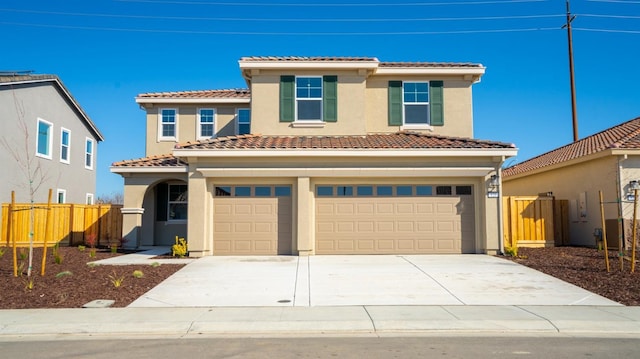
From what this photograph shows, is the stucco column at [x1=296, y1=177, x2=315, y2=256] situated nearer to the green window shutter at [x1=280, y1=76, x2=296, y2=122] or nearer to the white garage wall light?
the green window shutter at [x1=280, y1=76, x2=296, y2=122]

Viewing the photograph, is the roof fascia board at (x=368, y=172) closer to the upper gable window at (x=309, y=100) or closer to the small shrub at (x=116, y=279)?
the upper gable window at (x=309, y=100)

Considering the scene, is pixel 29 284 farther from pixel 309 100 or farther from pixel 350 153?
pixel 309 100

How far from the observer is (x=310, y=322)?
8898mm

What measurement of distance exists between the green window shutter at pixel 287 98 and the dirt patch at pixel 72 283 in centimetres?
677

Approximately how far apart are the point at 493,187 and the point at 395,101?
5.20 meters

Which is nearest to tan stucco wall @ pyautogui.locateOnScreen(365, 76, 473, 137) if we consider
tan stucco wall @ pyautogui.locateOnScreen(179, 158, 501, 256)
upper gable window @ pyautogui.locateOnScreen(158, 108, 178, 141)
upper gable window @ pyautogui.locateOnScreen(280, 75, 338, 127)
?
upper gable window @ pyautogui.locateOnScreen(280, 75, 338, 127)

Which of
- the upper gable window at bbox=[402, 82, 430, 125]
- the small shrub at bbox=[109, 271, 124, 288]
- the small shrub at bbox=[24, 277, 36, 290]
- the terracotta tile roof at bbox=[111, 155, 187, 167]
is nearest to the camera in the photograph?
the small shrub at bbox=[24, 277, 36, 290]

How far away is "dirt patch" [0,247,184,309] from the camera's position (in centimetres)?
1055

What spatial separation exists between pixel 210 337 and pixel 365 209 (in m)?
9.51

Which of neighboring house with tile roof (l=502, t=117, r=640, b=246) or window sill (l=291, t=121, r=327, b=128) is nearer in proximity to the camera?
neighboring house with tile roof (l=502, t=117, r=640, b=246)

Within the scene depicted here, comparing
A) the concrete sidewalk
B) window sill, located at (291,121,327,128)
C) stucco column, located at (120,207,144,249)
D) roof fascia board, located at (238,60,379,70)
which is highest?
roof fascia board, located at (238,60,379,70)

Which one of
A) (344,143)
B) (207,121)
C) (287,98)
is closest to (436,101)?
(344,143)

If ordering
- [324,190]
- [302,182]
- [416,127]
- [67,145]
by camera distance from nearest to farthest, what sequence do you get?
[302,182] < [324,190] < [416,127] < [67,145]

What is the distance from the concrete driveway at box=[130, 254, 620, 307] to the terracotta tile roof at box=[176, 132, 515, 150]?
11.3ft
